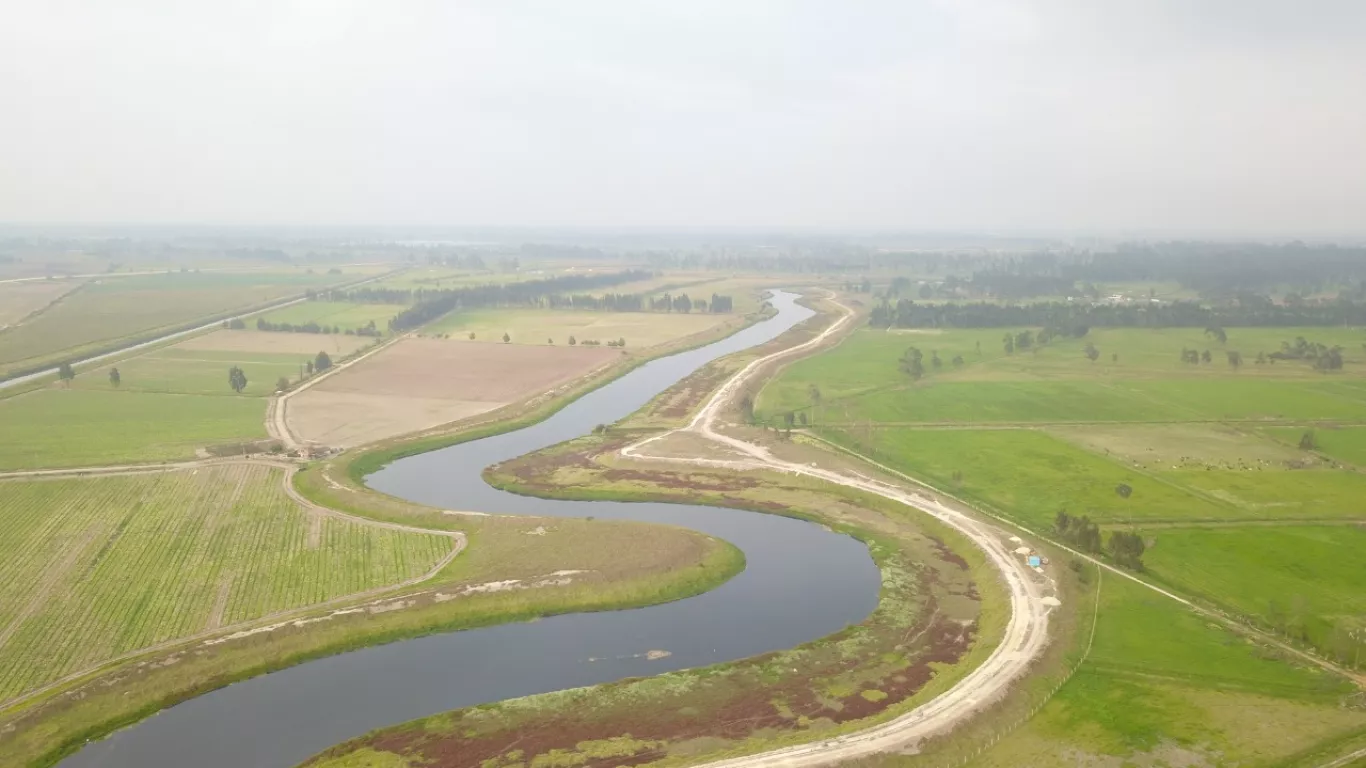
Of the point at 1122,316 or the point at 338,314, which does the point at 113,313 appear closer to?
the point at 338,314

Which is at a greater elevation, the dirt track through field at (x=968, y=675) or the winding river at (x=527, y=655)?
the dirt track through field at (x=968, y=675)

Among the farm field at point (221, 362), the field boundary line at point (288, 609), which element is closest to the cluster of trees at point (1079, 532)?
the field boundary line at point (288, 609)

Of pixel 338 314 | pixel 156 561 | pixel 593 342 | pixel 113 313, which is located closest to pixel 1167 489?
pixel 156 561

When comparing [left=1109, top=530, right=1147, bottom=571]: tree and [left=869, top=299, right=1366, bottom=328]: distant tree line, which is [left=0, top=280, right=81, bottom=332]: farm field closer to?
[left=869, top=299, right=1366, bottom=328]: distant tree line

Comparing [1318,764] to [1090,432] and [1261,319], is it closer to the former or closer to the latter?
[1090,432]

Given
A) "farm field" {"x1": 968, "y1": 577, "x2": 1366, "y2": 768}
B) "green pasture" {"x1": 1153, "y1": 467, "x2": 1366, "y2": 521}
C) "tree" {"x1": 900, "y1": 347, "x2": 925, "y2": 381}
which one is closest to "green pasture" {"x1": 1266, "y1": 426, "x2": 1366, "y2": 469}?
"green pasture" {"x1": 1153, "y1": 467, "x2": 1366, "y2": 521}

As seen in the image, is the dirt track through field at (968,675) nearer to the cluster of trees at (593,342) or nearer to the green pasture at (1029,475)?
the green pasture at (1029,475)
